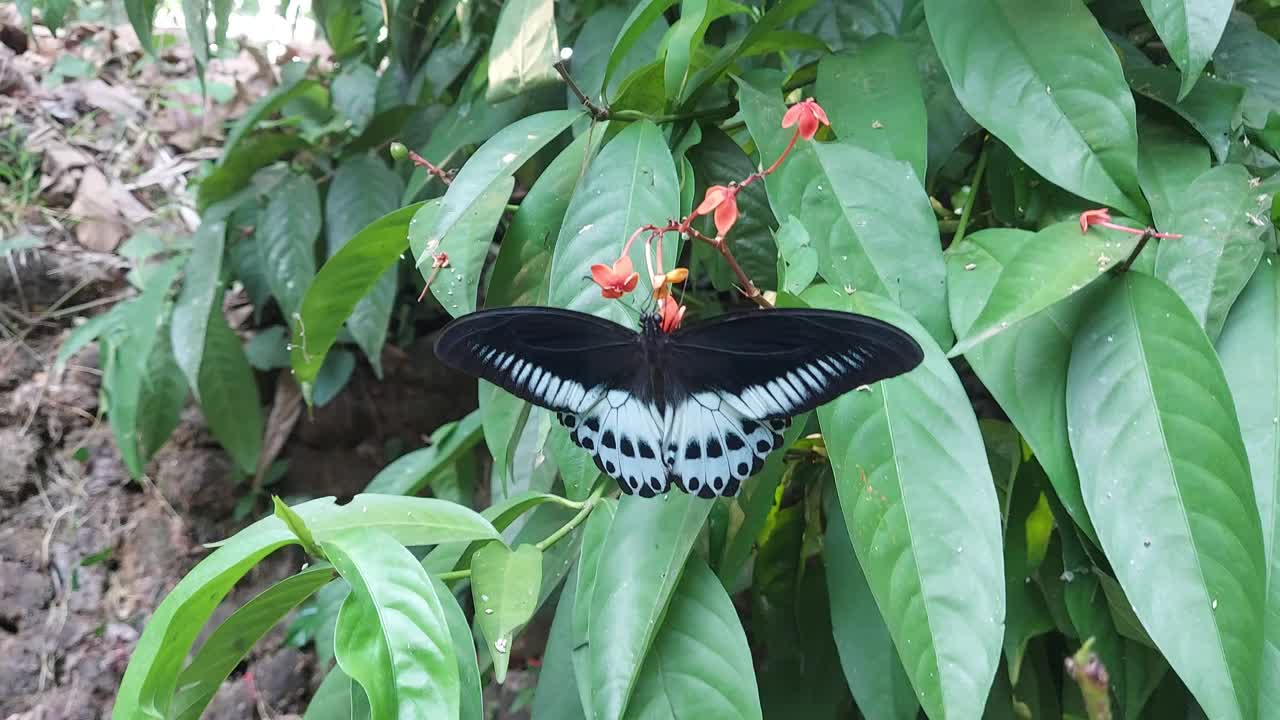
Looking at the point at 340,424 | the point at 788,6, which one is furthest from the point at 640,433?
the point at 340,424

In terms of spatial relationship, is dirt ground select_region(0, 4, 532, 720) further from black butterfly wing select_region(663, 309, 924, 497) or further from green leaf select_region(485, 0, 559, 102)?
black butterfly wing select_region(663, 309, 924, 497)

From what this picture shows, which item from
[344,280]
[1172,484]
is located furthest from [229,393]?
[1172,484]

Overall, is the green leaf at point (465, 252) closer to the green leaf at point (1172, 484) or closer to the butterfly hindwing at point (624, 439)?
the butterfly hindwing at point (624, 439)

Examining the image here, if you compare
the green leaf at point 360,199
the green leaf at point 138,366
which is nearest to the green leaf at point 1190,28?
the green leaf at point 360,199

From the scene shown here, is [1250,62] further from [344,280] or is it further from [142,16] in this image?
[142,16]

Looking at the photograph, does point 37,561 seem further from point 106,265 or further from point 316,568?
point 316,568
